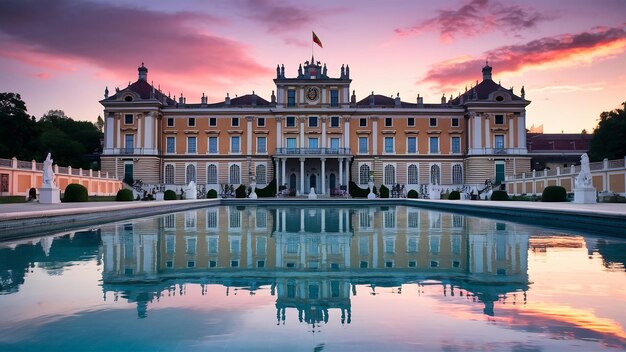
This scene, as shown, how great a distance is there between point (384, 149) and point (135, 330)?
4376 cm

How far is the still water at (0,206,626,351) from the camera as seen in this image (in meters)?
3.37

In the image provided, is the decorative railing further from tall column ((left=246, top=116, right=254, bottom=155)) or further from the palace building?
tall column ((left=246, top=116, right=254, bottom=155))

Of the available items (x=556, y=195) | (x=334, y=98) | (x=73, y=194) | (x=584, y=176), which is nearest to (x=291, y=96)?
(x=334, y=98)

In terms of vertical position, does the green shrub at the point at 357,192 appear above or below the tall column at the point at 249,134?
below

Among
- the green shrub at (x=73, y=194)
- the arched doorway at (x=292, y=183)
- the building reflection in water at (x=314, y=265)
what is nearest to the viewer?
the building reflection in water at (x=314, y=265)

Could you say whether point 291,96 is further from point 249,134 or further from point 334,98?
point 249,134

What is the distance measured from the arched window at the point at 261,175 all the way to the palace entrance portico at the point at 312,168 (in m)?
1.37

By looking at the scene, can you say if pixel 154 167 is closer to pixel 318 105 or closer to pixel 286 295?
pixel 318 105

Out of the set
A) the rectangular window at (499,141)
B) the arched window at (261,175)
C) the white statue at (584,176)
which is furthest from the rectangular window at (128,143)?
the white statue at (584,176)

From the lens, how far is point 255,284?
5098 millimetres

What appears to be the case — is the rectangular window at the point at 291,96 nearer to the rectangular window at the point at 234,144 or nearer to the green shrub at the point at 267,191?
the rectangular window at the point at 234,144

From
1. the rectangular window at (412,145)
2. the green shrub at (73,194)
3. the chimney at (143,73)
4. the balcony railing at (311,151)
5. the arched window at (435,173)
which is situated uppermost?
the chimney at (143,73)

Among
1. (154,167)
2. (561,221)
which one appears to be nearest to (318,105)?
(154,167)

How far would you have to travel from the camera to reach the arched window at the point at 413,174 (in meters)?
46.4
